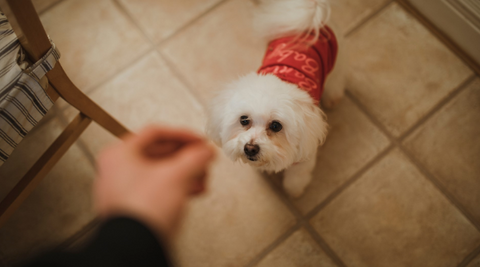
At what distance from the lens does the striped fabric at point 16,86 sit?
71 cm

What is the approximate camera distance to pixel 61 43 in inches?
57.0

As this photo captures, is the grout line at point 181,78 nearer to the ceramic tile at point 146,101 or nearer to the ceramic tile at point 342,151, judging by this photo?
the ceramic tile at point 146,101

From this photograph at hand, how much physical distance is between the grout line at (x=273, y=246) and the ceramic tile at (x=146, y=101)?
54cm

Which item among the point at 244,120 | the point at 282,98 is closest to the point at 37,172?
the point at 244,120

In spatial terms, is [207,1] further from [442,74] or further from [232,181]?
[442,74]

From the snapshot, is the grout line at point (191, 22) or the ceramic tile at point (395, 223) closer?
the ceramic tile at point (395, 223)

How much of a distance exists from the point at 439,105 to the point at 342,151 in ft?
1.52

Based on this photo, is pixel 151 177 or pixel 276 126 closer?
pixel 151 177

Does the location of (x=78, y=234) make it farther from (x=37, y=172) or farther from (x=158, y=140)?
(x=158, y=140)

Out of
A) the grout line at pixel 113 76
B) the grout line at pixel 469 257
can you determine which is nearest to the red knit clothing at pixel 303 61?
the grout line at pixel 113 76

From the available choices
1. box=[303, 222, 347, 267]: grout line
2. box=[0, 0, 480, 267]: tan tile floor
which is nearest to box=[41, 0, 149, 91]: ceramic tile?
box=[0, 0, 480, 267]: tan tile floor

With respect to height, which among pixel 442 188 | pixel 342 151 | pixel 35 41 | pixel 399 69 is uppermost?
pixel 399 69

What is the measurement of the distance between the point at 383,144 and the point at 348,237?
1.32 ft

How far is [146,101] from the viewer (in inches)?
53.8
